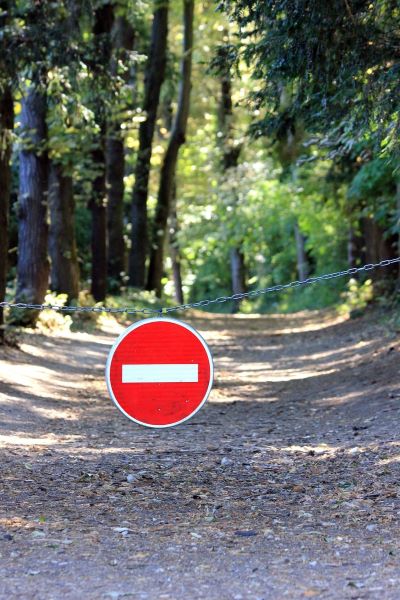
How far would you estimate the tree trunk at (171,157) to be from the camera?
3572 centimetres

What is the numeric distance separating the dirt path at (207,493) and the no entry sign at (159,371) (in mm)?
862

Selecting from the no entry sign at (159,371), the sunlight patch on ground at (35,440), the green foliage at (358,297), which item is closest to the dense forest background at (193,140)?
the green foliage at (358,297)

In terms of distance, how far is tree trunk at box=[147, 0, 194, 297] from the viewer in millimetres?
35719

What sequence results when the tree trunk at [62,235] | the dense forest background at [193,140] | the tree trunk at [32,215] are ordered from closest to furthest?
the dense forest background at [193,140], the tree trunk at [32,215], the tree trunk at [62,235]

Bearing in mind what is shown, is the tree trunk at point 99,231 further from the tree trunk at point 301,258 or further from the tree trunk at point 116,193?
the tree trunk at point 301,258

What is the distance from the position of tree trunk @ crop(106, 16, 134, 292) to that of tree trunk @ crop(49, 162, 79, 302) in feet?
20.9

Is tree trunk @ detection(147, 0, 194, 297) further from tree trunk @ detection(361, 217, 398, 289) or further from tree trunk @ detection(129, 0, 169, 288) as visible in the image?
tree trunk @ detection(361, 217, 398, 289)

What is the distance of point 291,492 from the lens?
879cm

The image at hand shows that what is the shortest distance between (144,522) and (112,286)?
1017 inches

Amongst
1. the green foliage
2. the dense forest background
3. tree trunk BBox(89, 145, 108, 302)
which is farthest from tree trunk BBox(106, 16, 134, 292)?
the green foliage

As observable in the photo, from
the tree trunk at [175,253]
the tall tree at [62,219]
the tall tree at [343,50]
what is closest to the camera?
the tall tree at [343,50]

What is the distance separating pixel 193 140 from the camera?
49781mm

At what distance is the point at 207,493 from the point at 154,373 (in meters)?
1.83

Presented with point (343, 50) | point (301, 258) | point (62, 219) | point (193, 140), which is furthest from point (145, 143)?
point (343, 50)
